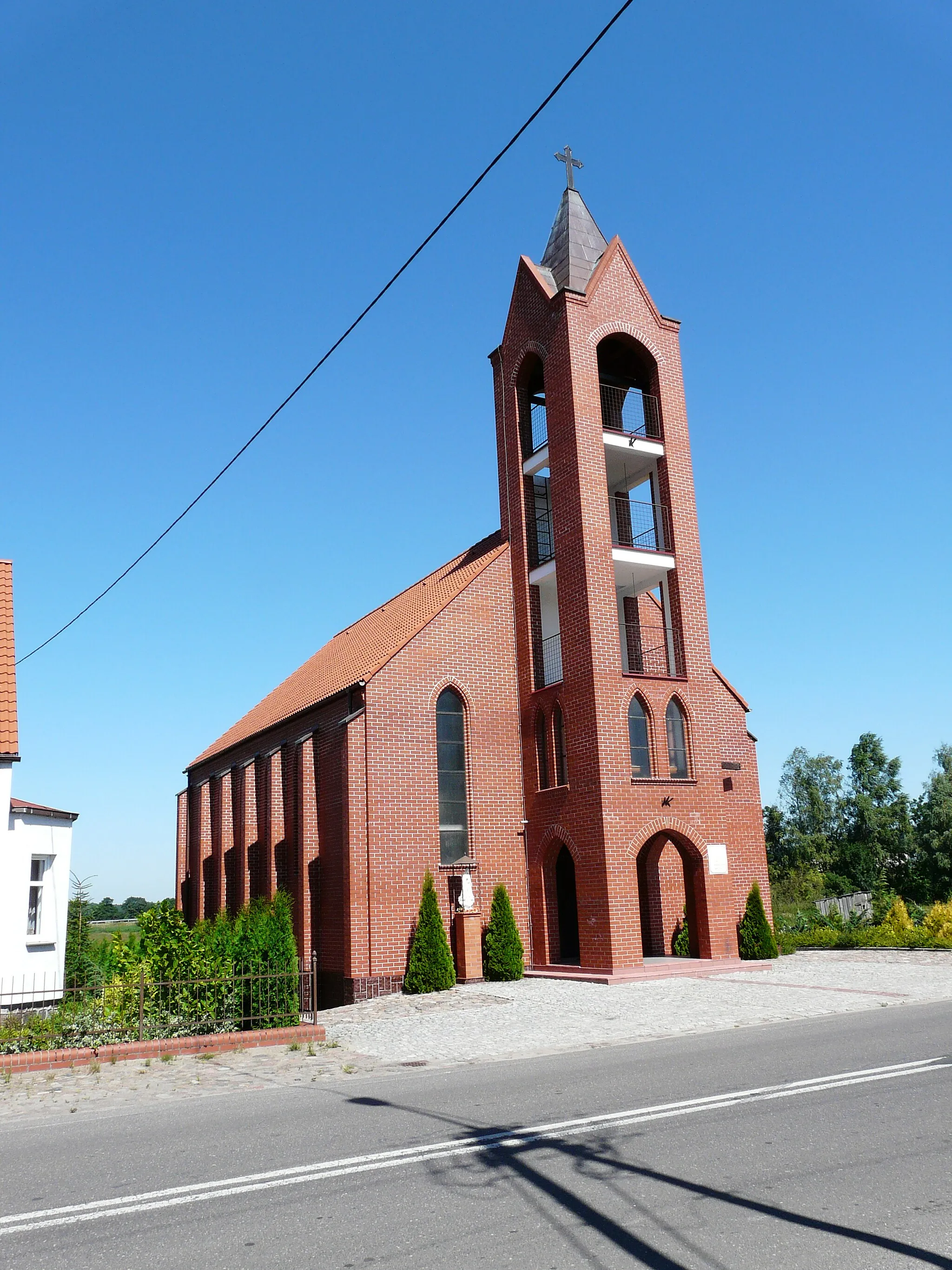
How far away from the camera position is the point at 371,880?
20.7 meters

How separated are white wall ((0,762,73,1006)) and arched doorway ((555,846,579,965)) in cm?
1065

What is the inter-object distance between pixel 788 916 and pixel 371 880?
22.8m

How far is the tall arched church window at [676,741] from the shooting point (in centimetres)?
2261

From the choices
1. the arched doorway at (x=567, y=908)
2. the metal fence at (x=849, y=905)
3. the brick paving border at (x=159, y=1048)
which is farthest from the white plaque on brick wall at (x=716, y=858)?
the metal fence at (x=849, y=905)

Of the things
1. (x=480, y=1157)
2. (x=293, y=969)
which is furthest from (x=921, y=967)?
(x=480, y=1157)

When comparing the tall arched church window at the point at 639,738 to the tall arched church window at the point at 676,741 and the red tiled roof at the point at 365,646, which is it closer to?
the tall arched church window at the point at 676,741

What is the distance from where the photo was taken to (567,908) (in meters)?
23.8

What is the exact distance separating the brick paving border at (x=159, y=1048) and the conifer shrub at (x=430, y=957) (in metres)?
6.44

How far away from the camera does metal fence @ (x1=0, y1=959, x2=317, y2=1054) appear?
12578mm

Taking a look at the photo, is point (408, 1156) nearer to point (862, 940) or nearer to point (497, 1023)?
point (497, 1023)

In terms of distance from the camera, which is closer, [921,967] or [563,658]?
[921,967]

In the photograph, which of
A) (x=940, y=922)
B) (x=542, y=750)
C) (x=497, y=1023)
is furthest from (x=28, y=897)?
(x=940, y=922)

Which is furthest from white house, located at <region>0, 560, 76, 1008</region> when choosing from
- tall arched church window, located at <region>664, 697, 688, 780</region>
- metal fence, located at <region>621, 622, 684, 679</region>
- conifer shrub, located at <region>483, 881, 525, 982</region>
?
tall arched church window, located at <region>664, 697, 688, 780</region>

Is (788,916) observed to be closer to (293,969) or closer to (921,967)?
(921,967)
